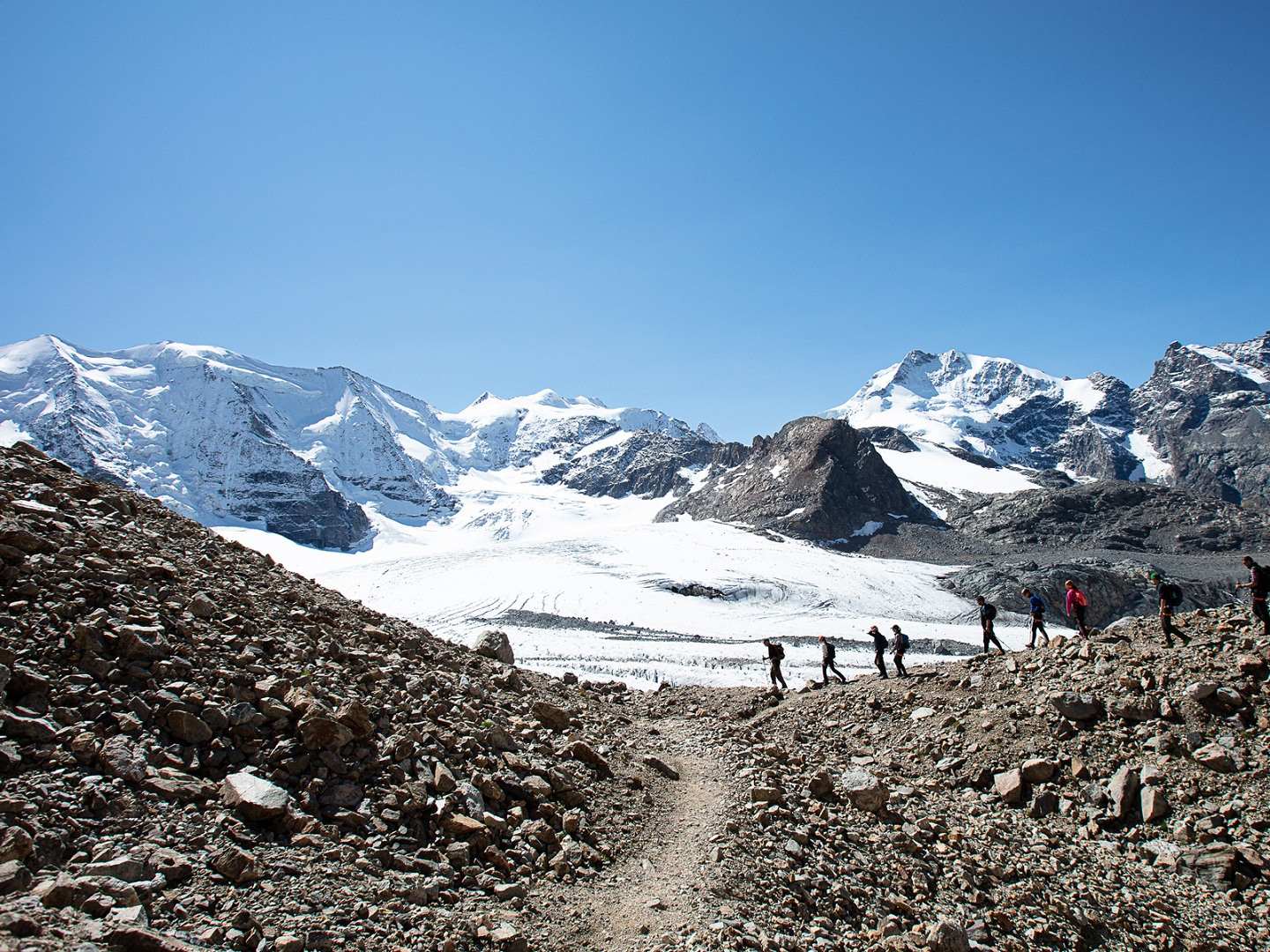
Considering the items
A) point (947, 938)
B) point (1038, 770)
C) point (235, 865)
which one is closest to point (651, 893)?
point (947, 938)

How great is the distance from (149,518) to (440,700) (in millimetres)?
6038

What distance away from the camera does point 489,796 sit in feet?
23.7

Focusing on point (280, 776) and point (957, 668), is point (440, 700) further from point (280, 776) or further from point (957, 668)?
point (957, 668)

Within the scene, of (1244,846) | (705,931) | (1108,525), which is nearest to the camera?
(705,931)

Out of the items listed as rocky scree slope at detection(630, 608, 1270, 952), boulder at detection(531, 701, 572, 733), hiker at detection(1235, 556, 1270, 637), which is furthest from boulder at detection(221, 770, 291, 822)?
hiker at detection(1235, 556, 1270, 637)

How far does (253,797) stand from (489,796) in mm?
2504

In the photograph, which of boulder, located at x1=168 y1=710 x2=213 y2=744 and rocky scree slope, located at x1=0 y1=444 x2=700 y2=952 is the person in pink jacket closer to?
rocky scree slope, located at x1=0 y1=444 x2=700 y2=952

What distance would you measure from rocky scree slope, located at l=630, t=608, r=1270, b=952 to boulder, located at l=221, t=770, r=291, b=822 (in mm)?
3643

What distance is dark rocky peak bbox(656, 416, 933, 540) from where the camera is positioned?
118188 mm

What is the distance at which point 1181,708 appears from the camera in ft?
32.4

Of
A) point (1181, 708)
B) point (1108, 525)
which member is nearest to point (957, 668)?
point (1181, 708)

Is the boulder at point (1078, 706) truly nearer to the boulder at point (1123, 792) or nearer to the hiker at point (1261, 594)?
the boulder at point (1123, 792)

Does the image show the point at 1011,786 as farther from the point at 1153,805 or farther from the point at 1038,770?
the point at 1153,805

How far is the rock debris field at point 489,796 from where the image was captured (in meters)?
4.82
